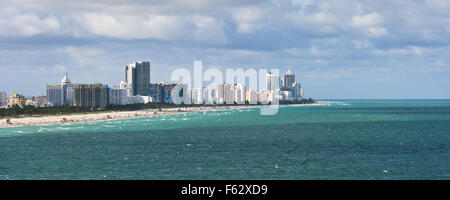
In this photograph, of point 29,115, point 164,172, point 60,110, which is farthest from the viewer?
point 60,110

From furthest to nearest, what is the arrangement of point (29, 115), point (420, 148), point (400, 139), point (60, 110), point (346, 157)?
point (60, 110) → point (29, 115) → point (400, 139) → point (420, 148) → point (346, 157)

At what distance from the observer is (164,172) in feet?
152

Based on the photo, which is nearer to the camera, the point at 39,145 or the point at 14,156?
the point at 14,156

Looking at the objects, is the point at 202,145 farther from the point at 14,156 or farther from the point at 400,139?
the point at 400,139

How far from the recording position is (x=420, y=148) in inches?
2500

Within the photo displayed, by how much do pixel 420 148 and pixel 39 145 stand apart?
160 ft

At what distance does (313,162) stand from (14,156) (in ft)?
107

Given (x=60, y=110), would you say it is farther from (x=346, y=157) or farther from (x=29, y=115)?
(x=346, y=157)

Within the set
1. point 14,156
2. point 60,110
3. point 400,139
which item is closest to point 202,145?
point 14,156
